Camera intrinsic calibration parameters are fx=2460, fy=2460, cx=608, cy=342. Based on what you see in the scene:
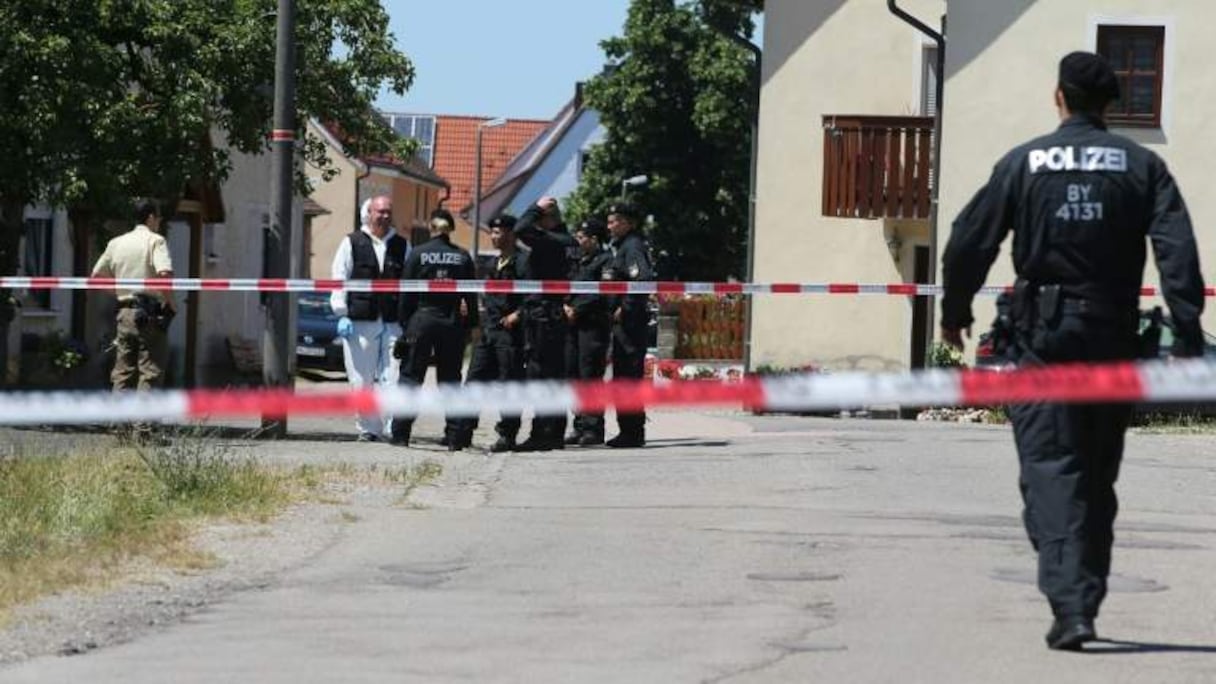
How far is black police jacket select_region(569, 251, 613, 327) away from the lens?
17609 millimetres

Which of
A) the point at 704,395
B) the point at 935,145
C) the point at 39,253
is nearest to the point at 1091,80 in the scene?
the point at 704,395

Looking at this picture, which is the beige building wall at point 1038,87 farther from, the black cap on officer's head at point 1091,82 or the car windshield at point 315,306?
the black cap on officer's head at point 1091,82

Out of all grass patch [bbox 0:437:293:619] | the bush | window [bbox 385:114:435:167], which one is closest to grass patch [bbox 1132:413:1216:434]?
the bush

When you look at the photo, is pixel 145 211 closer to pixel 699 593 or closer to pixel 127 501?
pixel 127 501

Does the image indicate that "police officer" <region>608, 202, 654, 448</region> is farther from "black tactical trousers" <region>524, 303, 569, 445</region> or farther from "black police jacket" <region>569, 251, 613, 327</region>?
"black tactical trousers" <region>524, 303, 569, 445</region>

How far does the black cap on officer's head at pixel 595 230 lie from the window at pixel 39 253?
1187 centimetres

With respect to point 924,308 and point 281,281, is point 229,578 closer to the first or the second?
point 281,281

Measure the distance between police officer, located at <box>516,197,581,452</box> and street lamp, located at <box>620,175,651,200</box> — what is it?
4594 centimetres

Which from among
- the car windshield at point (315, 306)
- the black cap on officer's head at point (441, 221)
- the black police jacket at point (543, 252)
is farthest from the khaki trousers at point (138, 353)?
the car windshield at point (315, 306)

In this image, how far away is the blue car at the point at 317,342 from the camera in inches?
1583

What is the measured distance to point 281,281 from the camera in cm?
1683

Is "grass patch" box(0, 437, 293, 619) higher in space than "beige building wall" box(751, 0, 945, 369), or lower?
lower

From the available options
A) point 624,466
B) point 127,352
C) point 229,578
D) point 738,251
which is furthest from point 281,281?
point 738,251

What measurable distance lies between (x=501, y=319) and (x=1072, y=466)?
9.97 meters
